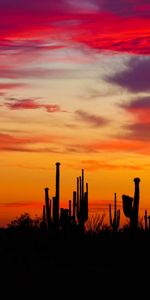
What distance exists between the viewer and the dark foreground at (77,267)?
49.2 feet

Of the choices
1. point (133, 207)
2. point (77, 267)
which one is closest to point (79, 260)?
point (77, 267)

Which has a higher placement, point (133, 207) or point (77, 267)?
point (133, 207)

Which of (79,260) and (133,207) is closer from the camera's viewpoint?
(133,207)

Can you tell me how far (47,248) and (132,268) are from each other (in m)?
8.17

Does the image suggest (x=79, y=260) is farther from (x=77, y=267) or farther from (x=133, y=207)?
(x=133, y=207)

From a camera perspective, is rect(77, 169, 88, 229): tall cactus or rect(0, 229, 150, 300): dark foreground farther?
rect(77, 169, 88, 229): tall cactus

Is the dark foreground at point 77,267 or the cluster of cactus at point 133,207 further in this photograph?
the cluster of cactus at point 133,207

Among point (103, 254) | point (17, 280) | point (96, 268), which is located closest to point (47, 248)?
point (103, 254)

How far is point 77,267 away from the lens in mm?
19531

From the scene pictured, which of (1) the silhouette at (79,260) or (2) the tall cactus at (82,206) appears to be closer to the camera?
(1) the silhouette at (79,260)

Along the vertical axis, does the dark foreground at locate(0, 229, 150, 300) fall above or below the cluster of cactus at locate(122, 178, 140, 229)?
below

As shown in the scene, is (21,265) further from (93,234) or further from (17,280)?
(93,234)

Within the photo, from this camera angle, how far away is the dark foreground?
14992mm

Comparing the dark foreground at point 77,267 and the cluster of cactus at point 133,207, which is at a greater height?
the cluster of cactus at point 133,207
